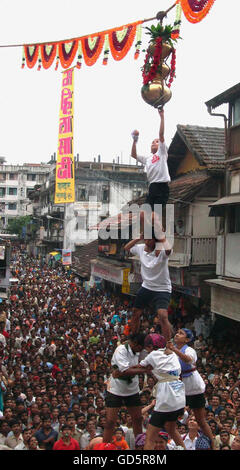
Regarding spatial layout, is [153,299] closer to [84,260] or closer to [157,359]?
[157,359]

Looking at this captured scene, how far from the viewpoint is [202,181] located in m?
15.8

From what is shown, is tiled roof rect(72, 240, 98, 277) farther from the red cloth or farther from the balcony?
the red cloth

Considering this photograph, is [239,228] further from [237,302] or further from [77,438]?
[77,438]

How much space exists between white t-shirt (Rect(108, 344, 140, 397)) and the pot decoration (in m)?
2.97

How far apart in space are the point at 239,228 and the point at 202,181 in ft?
7.75

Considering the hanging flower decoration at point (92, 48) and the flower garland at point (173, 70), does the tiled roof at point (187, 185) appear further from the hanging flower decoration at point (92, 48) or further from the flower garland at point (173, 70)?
the flower garland at point (173, 70)

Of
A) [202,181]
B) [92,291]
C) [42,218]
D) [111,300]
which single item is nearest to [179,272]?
[202,181]

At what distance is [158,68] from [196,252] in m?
11.1

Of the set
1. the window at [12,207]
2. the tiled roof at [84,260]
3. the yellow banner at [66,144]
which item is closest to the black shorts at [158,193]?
the yellow banner at [66,144]

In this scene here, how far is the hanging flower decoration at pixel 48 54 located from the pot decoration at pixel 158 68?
3.79 m

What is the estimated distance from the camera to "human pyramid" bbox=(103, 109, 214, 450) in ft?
18.1

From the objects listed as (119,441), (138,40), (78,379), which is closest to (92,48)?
(138,40)

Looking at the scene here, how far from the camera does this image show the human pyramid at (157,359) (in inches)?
217

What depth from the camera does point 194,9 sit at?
6.72 meters
